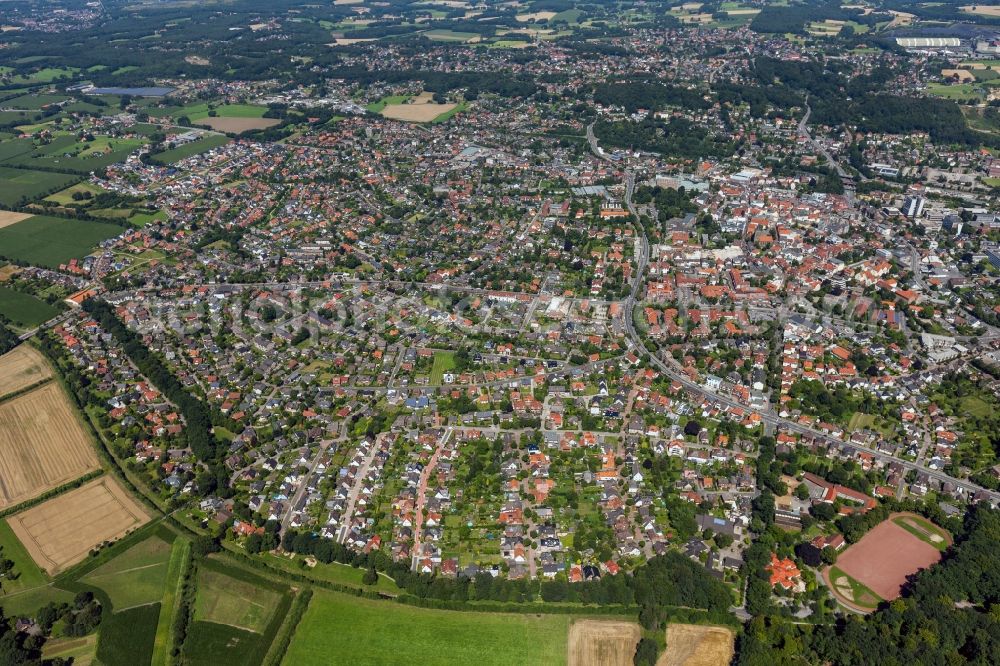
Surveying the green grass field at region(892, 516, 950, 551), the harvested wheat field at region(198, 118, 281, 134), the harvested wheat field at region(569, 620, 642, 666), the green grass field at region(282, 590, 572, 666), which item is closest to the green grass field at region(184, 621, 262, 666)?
the green grass field at region(282, 590, 572, 666)

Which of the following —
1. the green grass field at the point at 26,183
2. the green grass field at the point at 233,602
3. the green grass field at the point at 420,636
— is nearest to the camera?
the green grass field at the point at 420,636

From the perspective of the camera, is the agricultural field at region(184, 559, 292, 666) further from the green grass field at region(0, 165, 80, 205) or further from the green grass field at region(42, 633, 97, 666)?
the green grass field at region(0, 165, 80, 205)

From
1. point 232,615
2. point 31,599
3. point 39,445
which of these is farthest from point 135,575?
point 39,445

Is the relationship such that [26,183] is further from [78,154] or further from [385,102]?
[385,102]

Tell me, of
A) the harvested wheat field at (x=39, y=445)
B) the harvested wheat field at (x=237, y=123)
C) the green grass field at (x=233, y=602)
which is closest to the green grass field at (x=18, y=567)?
the harvested wheat field at (x=39, y=445)

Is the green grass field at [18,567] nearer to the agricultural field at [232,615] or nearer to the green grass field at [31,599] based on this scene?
the green grass field at [31,599]

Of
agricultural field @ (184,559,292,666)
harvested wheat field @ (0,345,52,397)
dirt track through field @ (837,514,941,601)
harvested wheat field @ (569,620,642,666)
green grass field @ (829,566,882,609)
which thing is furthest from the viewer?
harvested wheat field @ (0,345,52,397)
